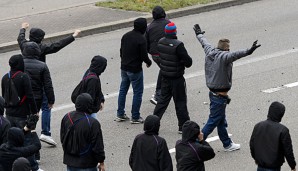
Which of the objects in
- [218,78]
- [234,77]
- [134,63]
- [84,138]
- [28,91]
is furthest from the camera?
[234,77]

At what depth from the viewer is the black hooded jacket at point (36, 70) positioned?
1297cm

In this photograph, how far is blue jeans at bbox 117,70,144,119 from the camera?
14539mm

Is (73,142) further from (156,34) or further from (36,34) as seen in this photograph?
(156,34)

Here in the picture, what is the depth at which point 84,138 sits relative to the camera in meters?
10.8

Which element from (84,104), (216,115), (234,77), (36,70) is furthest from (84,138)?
(234,77)

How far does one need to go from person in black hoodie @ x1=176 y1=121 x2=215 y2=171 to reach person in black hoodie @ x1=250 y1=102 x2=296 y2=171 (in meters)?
0.84

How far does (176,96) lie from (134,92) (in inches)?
38.5

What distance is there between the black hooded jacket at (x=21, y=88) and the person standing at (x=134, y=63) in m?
2.30

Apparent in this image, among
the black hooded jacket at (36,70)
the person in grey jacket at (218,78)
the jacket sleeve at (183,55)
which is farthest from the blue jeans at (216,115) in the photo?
the black hooded jacket at (36,70)

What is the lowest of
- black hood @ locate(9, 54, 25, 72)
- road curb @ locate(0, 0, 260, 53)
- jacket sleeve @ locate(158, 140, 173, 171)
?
road curb @ locate(0, 0, 260, 53)

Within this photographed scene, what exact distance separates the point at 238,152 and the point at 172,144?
1047 mm

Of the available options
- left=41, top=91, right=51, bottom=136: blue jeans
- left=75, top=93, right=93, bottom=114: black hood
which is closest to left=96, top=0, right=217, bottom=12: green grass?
left=41, top=91, right=51, bottom=136: blue jeans

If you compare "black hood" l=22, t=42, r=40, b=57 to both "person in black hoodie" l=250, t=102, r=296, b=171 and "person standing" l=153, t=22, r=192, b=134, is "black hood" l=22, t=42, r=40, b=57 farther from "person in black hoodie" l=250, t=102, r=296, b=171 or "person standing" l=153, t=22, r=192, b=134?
"person in black hoodie" l=250, t=102, r=296, b=171

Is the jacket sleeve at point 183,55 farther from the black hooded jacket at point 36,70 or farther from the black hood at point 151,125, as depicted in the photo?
the black hood at point 151,125
